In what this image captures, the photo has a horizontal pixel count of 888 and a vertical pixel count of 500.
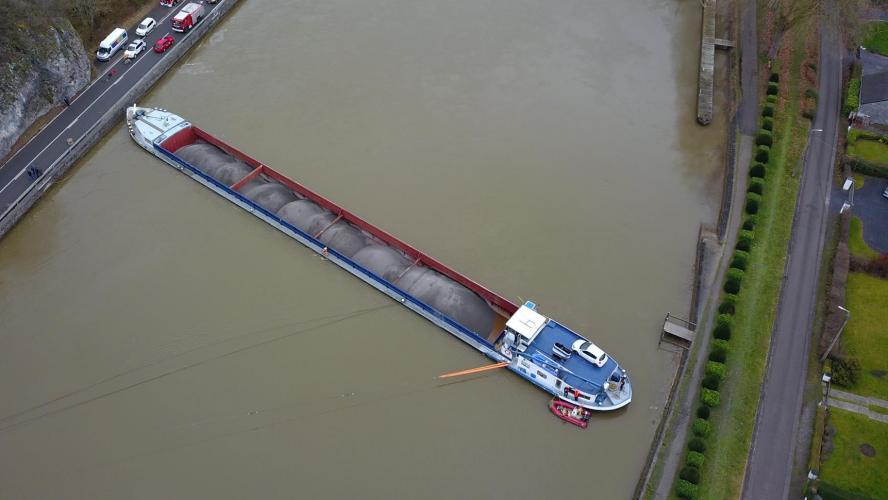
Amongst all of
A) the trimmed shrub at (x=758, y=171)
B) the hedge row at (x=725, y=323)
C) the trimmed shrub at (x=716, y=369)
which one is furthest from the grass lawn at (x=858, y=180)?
the trimmed shrub at (x=716, y=369)

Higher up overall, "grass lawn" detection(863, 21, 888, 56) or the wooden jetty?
"grass lawn" detection(863, 21, 888, 56)

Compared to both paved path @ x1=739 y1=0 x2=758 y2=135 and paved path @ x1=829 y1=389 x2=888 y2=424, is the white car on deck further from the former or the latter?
paved path @ x1=739 y1=0 x2=758 y2=135

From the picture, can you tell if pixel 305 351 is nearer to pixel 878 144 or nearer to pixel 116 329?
pixel 116 329

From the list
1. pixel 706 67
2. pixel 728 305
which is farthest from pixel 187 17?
pixel 728 305

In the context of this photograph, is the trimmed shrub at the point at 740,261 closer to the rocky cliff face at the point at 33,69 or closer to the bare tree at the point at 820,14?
the bare tree at the point at 820,14

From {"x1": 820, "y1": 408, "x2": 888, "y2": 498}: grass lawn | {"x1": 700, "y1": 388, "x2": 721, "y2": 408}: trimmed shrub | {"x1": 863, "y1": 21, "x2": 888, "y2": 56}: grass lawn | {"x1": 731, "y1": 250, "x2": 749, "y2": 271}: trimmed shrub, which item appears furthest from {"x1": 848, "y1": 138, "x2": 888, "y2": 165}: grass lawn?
{"x1": 700, "y1": 388, "x2": 721, "y2": 408}: trimmed shrub

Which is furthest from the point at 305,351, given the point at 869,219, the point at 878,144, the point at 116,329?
the point at 878,144
